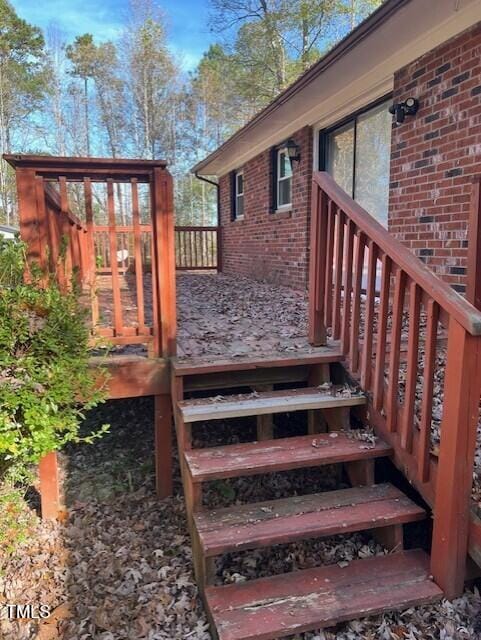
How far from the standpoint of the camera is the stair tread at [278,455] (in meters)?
2.22

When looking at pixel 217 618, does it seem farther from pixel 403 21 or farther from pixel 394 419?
pixel 403 21

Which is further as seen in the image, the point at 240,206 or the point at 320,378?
the point at 240,206

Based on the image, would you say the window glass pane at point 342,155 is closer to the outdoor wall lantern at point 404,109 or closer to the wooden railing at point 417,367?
the outdoor wall lantern at point 404,109

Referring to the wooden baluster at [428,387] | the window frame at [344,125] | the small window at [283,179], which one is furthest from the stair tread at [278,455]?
the small window at [283,179]

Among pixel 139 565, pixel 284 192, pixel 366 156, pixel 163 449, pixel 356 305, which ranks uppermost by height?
pixel 366 156

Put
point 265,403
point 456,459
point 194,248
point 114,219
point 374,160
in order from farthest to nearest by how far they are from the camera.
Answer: point 194,248 < point 374,160 < point 114,219 < point 265,403 < point 456,459

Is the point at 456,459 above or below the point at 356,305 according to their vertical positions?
below

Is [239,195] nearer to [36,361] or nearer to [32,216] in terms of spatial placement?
[32,216]

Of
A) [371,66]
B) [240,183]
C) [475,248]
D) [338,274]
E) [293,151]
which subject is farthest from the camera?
[240,183]

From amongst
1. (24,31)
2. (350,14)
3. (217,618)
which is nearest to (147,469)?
(217,618)

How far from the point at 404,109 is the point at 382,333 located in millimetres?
2803

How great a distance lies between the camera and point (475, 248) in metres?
3.35

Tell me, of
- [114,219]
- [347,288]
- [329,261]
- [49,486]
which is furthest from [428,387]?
[49,486]

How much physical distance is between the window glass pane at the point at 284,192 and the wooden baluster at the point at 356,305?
5.07 meters
